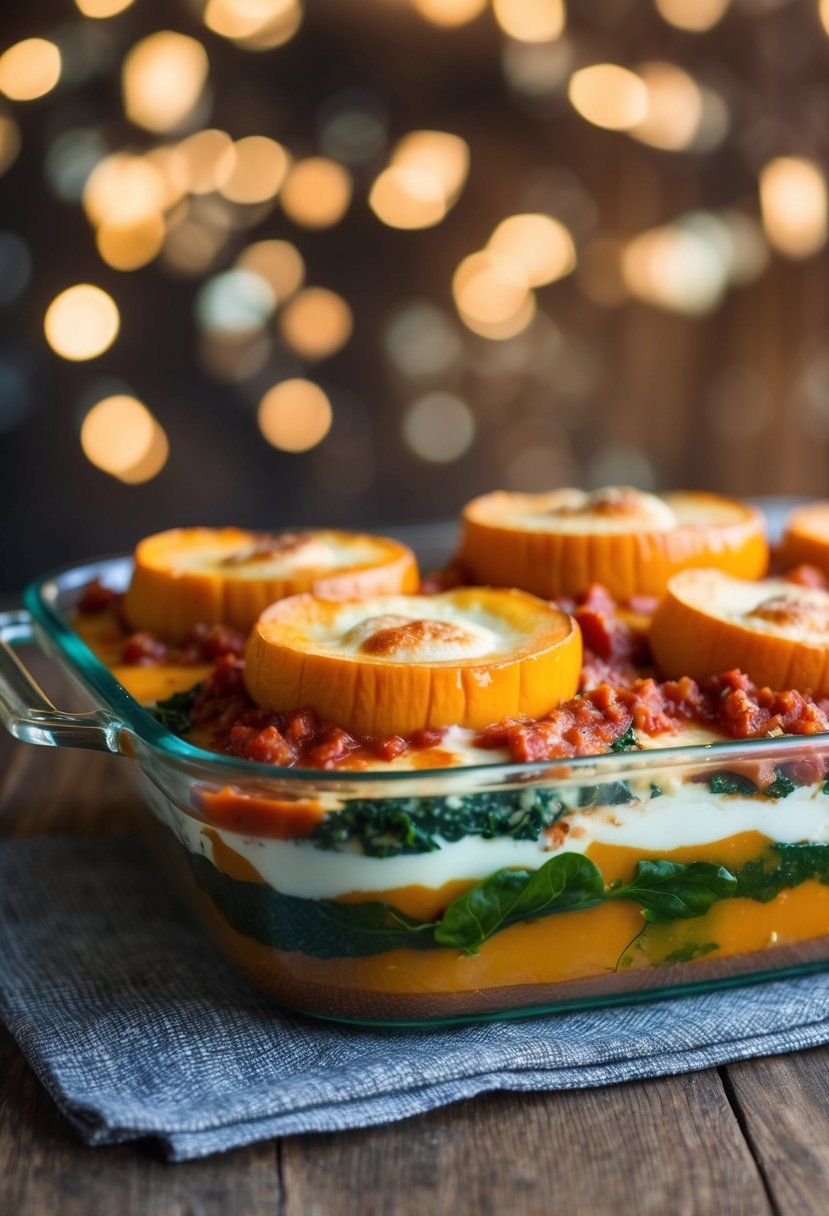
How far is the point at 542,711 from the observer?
154cm

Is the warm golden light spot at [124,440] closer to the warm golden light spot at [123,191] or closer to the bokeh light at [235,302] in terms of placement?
the bokeh light at [235,302]

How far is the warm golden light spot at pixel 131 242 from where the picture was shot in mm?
3266

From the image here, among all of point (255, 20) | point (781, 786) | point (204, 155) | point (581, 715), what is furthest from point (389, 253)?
point (781, 786)

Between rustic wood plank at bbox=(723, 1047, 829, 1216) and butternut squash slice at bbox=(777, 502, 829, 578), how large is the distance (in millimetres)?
925

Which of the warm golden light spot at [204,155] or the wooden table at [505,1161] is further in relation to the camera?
the warm golden light spot at [204,155]

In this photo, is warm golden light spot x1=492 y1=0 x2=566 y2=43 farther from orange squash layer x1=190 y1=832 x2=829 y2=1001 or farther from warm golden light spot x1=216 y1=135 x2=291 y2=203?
orange squash layer x1=190 y1=832 x2=829 y2=1001

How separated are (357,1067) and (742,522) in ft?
3.72

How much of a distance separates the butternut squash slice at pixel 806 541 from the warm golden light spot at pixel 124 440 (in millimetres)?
1781

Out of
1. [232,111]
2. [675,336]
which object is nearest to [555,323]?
[675,336]

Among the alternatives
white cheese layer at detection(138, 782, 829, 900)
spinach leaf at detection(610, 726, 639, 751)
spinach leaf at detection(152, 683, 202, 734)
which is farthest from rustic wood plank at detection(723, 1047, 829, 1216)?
spinach leaf at detection(152, 683, 202, 734)

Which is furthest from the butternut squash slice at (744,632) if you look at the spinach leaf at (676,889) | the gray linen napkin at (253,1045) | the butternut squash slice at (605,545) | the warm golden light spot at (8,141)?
the warm golden light spot at (8,141)

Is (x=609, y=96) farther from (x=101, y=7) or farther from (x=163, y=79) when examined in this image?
(x=101, y=7)

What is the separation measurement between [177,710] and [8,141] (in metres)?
2.00

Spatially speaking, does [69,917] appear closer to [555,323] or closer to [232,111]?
[232,111]
